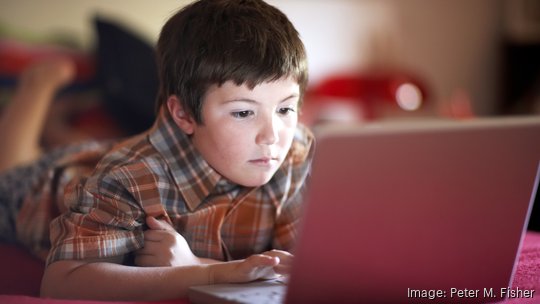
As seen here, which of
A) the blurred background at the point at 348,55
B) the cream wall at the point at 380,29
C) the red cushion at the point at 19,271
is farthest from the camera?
the cream wall at the point at 380,29

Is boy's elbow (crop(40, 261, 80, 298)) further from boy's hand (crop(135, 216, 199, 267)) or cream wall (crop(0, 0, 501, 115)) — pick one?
cream wall (crop(0, 0, 501, 115))

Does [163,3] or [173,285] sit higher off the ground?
[163,3]

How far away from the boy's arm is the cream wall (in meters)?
1.56

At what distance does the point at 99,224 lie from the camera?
0.95m

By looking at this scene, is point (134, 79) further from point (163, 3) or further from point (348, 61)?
point (348, 61)

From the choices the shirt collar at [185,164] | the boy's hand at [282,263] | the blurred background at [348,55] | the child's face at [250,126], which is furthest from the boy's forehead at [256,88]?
the blurred background at [348,55]

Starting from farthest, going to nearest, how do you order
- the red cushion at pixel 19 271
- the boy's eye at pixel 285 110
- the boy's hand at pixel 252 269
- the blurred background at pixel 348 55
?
the blurred background at pixel 348 55, the red cushion at pixel 19 271, the boy's eye at pixel 285 110, the boy's hand at pixel 252 269

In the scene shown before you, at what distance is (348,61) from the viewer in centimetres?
317

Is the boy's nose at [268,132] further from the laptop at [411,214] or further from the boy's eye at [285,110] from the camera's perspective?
the laptop at [411,214]

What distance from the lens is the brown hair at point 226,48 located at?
963mm

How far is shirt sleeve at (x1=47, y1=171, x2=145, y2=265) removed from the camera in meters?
0.93

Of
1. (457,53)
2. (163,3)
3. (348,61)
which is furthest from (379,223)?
(457,53)

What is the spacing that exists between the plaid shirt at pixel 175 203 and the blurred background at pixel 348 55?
0.38 m

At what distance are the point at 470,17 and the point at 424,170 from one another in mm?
3077
